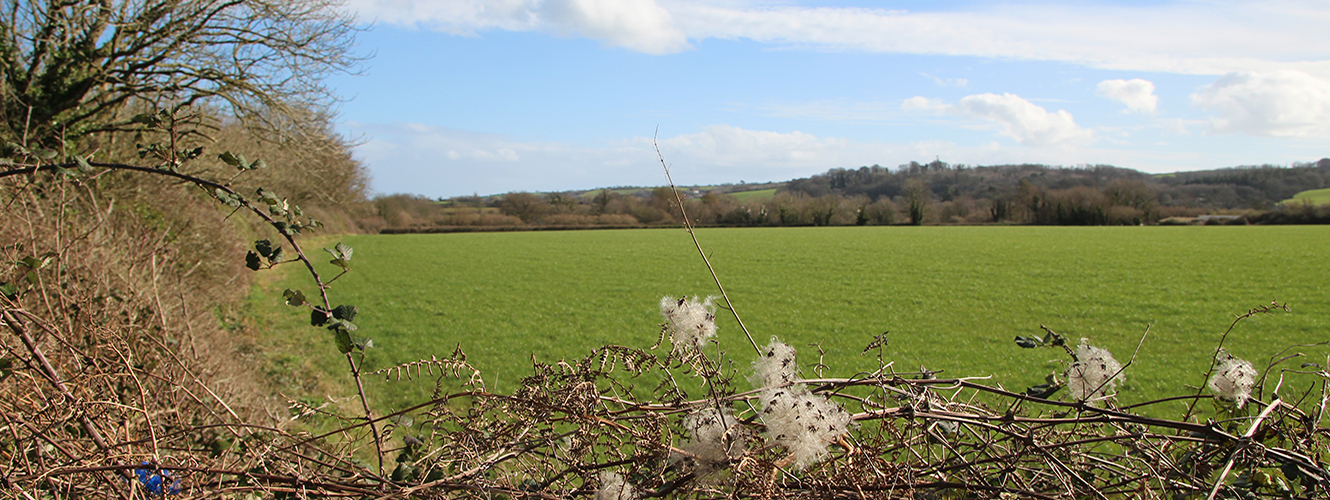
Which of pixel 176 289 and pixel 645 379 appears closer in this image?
pixel 176 289

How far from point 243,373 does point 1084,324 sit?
18045 mm

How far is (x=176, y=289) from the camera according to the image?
6445 mm

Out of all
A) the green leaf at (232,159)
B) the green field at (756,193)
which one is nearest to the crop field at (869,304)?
the green leaf at (232,159)

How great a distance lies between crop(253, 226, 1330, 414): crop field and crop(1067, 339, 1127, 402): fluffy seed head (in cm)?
474

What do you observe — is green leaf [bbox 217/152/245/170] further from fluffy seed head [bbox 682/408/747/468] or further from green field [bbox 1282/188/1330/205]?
green field [bbox 1282/188/1330/205]

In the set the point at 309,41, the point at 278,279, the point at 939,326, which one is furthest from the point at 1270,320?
the point at 278,279

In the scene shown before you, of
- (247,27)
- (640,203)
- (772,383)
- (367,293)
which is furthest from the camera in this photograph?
(640,203)

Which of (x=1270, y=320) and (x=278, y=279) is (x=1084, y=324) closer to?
(x=1270, y=320)

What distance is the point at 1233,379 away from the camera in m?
1.53

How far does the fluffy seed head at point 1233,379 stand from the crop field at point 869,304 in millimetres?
4711

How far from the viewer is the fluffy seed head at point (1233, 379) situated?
1495 mm

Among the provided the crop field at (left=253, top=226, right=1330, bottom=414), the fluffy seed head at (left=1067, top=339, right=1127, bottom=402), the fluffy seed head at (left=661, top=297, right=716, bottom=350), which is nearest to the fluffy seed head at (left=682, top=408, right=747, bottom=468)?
the fluffy seed head at (left=661, top=297, right=716, bottom=350)

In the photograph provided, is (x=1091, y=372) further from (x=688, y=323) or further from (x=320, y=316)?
(x=320, y=316)

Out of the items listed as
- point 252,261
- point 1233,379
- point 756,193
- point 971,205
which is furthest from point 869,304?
point 756,193
